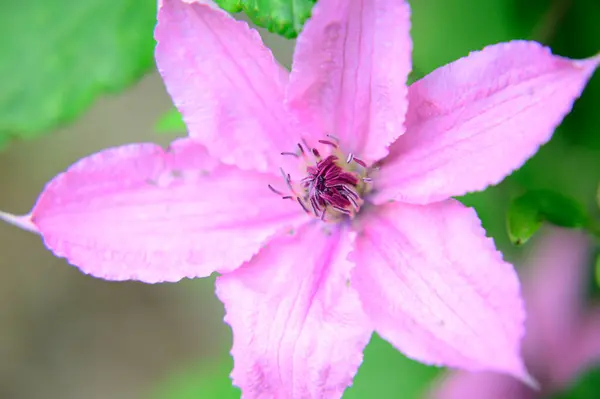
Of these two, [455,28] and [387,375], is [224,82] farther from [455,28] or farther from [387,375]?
[387,375]

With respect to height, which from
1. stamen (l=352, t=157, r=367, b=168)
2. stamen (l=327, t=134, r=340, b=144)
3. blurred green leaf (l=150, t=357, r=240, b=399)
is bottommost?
blurred green leaf (l=150, t=357, r=240, b=399)

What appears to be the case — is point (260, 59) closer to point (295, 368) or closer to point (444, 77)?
point (444, 77)

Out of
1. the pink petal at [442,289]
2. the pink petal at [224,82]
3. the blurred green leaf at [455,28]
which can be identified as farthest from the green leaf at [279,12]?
the blurred green leaf at [455,28]

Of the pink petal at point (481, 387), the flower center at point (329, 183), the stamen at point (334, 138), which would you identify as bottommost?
the pink petal at point (481, 387)

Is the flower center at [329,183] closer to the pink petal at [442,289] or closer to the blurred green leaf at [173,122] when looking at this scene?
the pink petal at [442,289]

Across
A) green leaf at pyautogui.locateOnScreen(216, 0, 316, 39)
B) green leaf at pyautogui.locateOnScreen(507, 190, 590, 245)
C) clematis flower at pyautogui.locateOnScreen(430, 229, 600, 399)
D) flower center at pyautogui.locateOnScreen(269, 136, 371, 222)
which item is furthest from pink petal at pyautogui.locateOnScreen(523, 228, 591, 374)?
green leaf at pyautogui.locateOnScreen(216, 0, 316, 39)

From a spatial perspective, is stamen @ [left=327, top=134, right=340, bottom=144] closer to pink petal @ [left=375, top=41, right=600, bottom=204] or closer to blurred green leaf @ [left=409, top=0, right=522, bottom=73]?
pink petal @ [left=375, top=41, right=600, bottom=204]
